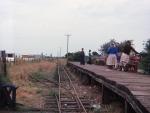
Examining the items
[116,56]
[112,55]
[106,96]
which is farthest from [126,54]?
[106,96]

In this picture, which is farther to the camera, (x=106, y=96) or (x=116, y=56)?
(x=116, y=56)

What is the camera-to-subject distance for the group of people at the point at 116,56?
2349 centimetres

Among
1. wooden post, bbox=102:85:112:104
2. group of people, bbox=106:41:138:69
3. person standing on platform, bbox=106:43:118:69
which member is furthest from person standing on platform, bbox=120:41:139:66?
wooden post, bbox=102:85:112:104

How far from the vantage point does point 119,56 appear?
25172 mm

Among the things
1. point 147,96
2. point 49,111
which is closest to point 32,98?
point 49,111

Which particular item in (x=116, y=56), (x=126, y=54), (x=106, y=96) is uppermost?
(x=126, y=54)

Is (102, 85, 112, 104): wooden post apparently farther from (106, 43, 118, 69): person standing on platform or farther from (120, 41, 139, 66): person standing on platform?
(120, 41, 139, 66): person standing on platform

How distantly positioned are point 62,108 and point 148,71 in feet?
24.0

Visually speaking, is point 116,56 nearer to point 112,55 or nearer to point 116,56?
point 116,56

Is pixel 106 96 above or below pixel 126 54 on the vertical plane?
below

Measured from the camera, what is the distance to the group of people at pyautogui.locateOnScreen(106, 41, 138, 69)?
23.5 meters

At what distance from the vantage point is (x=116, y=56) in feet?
79.2

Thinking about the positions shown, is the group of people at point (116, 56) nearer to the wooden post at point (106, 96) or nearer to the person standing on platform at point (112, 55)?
the person standing on platform at point (112, 55)

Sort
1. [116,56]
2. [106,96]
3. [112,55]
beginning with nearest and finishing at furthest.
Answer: [106,96], [112,55], [116,56]
